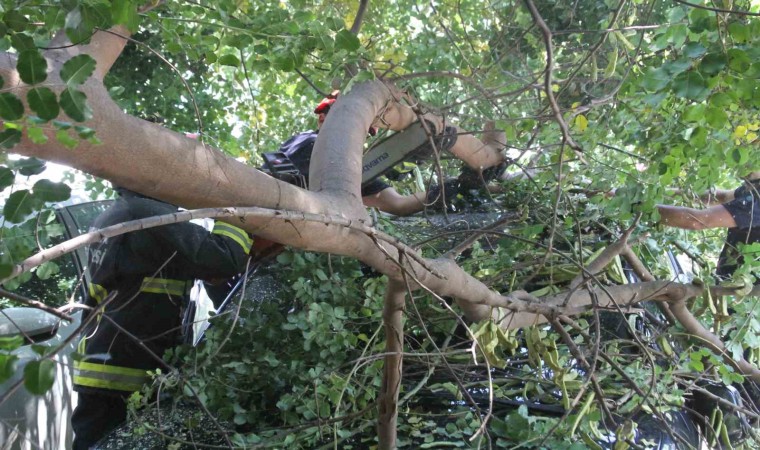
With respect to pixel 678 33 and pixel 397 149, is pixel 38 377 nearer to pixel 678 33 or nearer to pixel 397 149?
pixel 678 33

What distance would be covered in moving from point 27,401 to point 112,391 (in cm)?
48

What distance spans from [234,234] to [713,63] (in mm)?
1825

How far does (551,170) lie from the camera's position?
3227mm

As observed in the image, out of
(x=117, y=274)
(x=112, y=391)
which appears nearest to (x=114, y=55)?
(x=117, y=274)

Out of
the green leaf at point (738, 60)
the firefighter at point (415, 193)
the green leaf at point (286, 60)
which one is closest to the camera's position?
the green leaf at point (738, 60)

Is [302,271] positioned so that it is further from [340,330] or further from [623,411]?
[623,411]

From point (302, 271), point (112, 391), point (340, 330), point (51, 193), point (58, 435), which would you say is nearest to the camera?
point (51, 193)

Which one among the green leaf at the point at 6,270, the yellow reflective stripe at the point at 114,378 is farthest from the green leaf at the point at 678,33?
the yellow reflective stripe at the point at 114,378

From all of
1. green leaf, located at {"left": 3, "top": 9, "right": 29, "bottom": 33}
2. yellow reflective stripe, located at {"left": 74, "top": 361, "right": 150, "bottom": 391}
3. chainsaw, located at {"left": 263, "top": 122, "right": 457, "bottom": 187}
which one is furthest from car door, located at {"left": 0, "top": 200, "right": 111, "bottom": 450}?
green leaf, located at {"left": 3, "top": 9, "right": 29, "bottom": 33}

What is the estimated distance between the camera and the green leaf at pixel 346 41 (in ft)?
5.78

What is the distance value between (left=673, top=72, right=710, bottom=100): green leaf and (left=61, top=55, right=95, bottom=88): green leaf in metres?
1.19

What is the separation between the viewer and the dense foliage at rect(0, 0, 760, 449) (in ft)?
5.26

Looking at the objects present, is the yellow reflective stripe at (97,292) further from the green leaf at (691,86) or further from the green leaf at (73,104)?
the green leaf at (691,86)

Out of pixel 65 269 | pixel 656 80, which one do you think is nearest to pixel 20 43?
pixel 656 80
